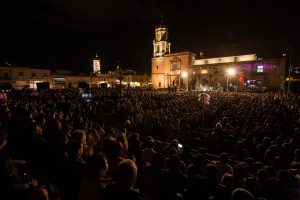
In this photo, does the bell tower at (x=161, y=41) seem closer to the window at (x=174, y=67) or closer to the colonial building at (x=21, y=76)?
the window at (x=174, y=67)

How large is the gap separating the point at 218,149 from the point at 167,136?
9.40 ft

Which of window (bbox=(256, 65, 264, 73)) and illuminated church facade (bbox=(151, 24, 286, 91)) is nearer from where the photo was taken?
illuminated church facade (bbox=(151, 24, 286, 91))

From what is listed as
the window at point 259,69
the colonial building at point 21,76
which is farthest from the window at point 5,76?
the window at point 259,69

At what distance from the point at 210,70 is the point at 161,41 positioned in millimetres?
22198

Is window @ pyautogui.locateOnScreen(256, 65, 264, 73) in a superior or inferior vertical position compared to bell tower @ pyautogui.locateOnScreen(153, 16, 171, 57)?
inferior

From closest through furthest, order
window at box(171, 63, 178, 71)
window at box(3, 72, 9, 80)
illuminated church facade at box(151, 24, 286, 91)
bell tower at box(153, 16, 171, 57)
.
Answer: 1. window at box(3, 72, 9, 80)
2. illuminated church facade at box(151, 24, 286, 91)
3. window at box(171, 63, 178, 71)
4. bell tower at box(153, 16, 171, 57)

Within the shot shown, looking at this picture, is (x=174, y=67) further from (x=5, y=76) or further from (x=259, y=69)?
(x=5, y=76)

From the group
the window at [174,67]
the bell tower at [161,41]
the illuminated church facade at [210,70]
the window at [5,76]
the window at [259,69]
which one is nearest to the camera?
the window at [5,76]

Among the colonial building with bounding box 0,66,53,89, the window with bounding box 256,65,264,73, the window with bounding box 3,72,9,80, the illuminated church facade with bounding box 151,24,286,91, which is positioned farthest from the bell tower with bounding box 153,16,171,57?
the window with bounding box 3,72,9,80

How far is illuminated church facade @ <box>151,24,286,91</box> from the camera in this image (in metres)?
54.6

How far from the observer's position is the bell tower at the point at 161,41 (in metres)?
75.6

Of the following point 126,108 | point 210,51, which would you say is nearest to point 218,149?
point 126,108

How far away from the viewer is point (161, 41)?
2975 inches

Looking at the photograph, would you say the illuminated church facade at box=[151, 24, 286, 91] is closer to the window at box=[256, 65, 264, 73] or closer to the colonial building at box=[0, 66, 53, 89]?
the window at box=[256, 65, 264, 73]
